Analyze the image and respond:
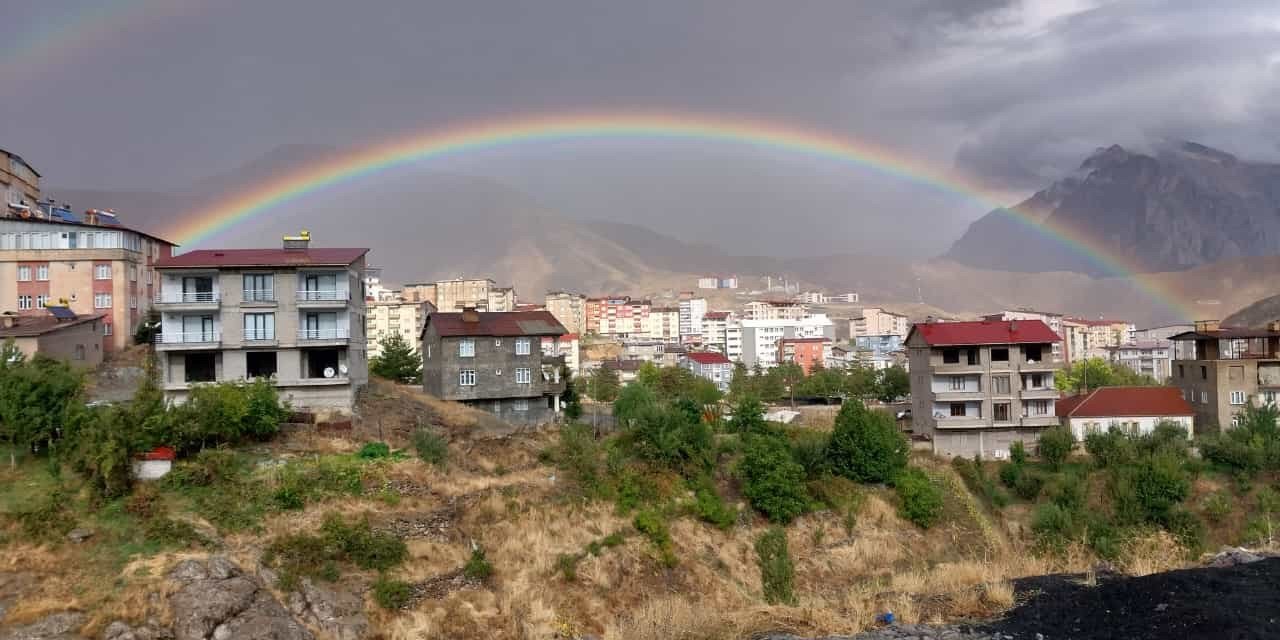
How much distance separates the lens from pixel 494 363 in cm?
4425

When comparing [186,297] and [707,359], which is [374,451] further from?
[707,359]

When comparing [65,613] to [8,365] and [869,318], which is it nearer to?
[8,365]

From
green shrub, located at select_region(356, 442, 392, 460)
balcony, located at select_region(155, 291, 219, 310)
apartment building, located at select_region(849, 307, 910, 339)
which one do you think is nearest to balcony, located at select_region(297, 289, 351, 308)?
balcony, located at select_region(155, 291, 219, 310)

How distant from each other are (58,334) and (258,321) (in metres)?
10.2

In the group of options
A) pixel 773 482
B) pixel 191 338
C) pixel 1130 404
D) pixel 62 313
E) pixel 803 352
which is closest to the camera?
pixel 773 482

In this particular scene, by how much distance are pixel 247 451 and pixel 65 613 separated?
10.5m

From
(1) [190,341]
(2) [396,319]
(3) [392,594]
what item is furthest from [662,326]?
(3) [392,594]

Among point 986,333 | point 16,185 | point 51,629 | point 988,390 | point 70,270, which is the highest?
point 16,185

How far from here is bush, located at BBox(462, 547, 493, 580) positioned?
984 inches

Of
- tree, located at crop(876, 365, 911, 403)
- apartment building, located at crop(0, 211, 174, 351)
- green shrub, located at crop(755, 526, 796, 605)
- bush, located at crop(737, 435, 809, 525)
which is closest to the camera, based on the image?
green shrub, located at crop(755, 526, 796, 605)

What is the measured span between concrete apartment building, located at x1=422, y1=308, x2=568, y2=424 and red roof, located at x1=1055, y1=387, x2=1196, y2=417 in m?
30.0

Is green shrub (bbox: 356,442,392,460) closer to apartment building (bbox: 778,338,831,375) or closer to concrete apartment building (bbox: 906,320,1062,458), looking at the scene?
concrete apartment building (bbox: 906,320,1062,458)

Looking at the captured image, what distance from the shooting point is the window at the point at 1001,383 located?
4691cm

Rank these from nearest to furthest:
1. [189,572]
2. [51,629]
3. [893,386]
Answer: [51,629], [189,572], [893,386]
